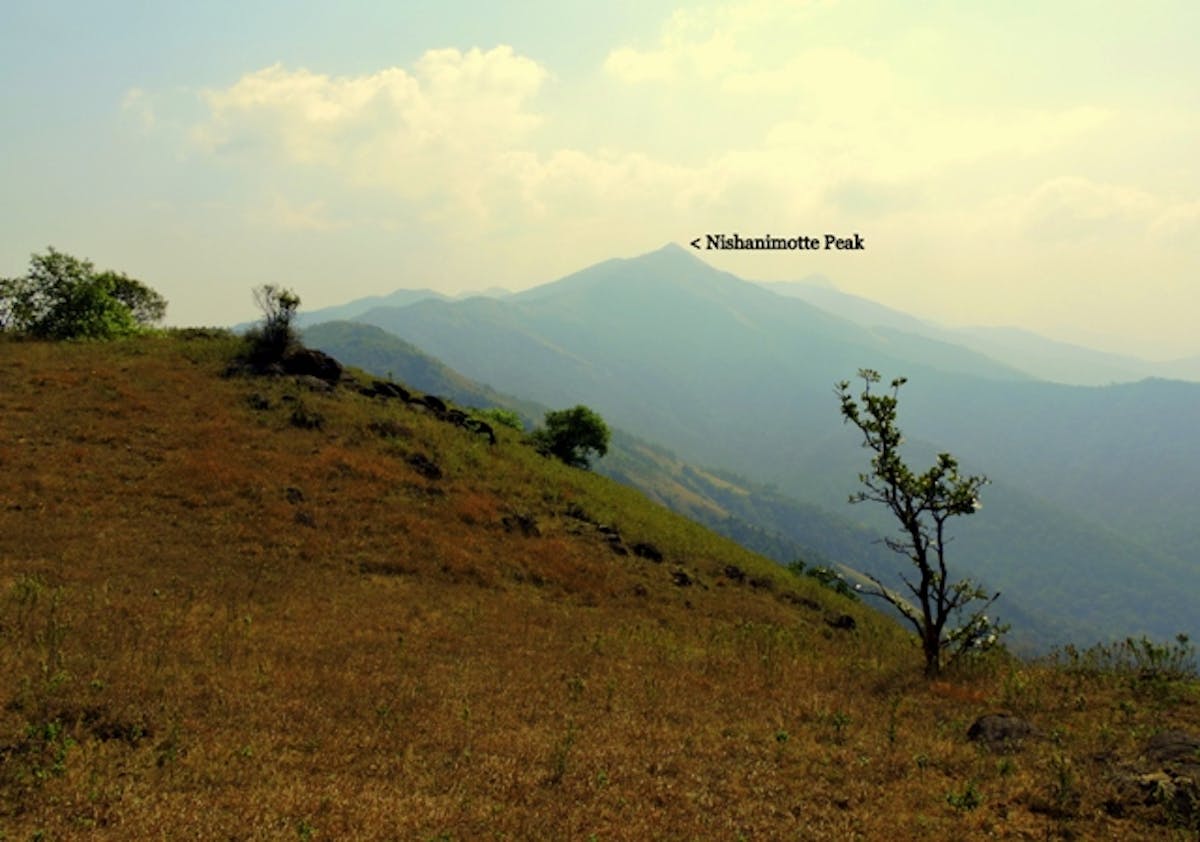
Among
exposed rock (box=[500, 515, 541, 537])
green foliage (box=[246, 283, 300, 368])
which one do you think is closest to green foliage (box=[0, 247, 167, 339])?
green foliage (box=[246, 283, 300, 368])

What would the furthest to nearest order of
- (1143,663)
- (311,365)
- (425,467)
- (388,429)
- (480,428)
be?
1. (480,428)
2. (311,365)
3. (388,429)
4. (425,467)
5. (1143,663)

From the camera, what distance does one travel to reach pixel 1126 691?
49.3 feet

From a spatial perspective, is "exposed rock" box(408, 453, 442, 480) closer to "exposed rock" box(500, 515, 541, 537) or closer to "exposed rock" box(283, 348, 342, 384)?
"exposed rock" box(500, 515, 541, 537)

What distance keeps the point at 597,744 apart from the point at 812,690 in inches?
268

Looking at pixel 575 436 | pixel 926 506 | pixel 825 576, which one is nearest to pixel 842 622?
pixel 825 576

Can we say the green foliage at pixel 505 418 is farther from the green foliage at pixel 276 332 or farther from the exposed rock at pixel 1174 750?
the exposed rock at pixel 1174 750

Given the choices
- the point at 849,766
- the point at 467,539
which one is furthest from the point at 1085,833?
the point at 467,539

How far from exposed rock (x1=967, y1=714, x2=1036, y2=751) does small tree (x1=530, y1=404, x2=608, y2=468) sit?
53368mm

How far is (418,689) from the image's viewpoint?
536 inches

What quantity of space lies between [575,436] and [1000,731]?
5542cm

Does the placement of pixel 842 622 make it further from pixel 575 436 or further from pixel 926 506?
pixel 575 436

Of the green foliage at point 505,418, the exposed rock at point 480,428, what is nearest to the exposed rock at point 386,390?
the exposed rock at point 480,428

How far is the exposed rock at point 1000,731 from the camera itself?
12.1 m

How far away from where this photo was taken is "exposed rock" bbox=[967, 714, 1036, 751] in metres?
12.1
